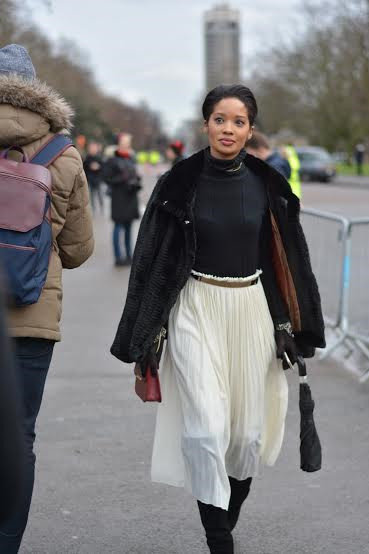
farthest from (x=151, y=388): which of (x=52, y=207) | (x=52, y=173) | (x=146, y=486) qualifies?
(x=146, y=486)

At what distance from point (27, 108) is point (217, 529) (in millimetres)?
1673

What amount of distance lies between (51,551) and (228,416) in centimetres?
98

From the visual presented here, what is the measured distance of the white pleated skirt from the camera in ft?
12.6

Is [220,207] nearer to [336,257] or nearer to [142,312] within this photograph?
[142,312]

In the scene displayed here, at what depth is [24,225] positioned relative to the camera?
11.4 ft

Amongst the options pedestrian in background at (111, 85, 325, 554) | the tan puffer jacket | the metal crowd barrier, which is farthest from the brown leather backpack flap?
the metal crowd barrier

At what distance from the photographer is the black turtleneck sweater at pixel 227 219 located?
A: 154 inches

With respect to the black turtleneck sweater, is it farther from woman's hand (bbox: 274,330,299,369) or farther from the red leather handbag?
the red leather handbag

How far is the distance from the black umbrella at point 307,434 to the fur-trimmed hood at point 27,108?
1372 mm

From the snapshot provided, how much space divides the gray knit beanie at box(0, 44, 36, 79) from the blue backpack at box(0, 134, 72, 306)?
1.02 feet

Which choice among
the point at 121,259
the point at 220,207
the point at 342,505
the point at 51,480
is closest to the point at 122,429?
the point at 51,480

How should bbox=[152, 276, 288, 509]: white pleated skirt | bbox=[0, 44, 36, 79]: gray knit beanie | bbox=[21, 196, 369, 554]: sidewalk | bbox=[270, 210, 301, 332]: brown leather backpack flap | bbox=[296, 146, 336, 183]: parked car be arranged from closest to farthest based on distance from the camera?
bbox=[0, 44, 36, 79]: gray knit beanie → bbox=[152, 276, 288, 509]: white pleated skirt → bbox=[270, 210, 301, 332]: brown leather backpack flap → bbox=[21, 196, 369, 554]: sidewalk → bbox=[296, 146, 336, 183]: parked car

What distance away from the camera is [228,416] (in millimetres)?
3928

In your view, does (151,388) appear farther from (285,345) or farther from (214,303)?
(285,345)
